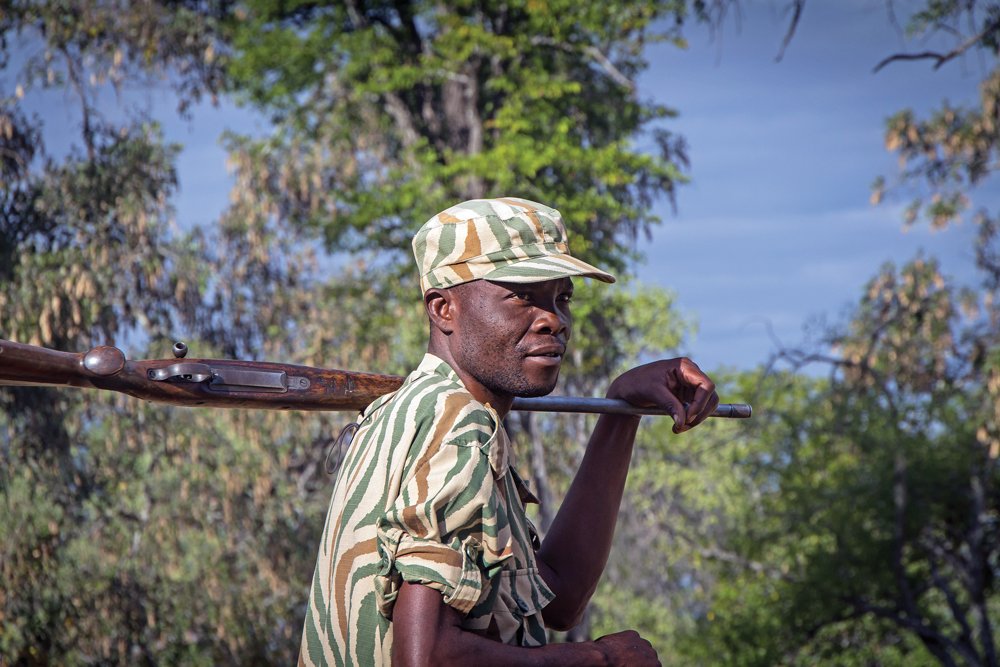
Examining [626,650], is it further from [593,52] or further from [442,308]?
[593,52]

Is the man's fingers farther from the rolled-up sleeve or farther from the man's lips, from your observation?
the rolled-up sleeve

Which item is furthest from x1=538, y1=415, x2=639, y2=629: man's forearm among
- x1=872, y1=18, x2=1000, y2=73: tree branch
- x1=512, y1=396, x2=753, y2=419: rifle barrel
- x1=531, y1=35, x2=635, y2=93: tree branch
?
x1=531, y1=35, x2=635, y2=93: tree branch

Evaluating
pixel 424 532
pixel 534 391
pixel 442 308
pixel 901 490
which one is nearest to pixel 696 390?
pixel 534 391

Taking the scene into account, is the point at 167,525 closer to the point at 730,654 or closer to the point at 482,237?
the point at 730,654

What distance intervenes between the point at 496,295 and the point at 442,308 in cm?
9

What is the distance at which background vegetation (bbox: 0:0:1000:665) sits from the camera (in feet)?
41.2

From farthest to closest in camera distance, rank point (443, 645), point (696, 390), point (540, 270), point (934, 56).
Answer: point (934, 56)
point (696, 390)
point (540, 270)
point (443, 645)

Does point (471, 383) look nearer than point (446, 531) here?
No

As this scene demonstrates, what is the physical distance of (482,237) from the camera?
170cm

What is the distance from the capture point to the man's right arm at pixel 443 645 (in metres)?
1.41

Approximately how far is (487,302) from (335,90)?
624 inches

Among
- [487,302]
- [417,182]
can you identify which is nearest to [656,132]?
[417,182]

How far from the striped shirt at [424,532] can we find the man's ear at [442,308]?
0.34ft

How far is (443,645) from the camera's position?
1426mm
